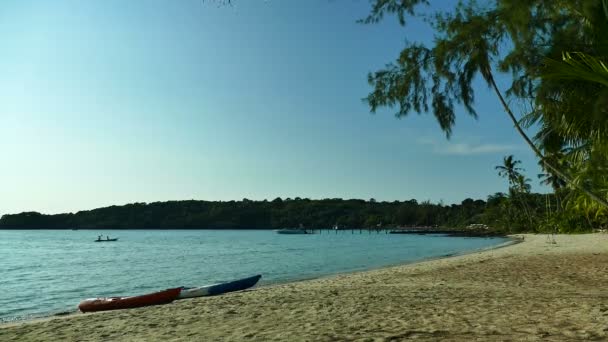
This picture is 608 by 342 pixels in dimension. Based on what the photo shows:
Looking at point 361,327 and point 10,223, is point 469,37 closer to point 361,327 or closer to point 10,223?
point 361,327

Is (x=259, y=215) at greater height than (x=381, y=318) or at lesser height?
greater

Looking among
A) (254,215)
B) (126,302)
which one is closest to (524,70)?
(126,302)

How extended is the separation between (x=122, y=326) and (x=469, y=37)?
917cm

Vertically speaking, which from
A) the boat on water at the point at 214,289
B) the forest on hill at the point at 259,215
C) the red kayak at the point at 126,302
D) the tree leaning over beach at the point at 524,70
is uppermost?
the forest on hill at the point at 259,215

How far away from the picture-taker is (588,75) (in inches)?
164

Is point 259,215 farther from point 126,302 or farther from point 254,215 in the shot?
point 126,302

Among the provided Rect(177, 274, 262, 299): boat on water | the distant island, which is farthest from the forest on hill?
Rect(177, 274, 262, 299): boat on water

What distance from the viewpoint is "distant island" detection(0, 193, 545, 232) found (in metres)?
155

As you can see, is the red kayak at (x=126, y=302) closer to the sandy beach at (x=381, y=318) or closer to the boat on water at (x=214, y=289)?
the boat on water at (x=214, y=289)

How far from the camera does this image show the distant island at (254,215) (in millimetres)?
155125

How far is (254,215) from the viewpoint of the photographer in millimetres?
172125

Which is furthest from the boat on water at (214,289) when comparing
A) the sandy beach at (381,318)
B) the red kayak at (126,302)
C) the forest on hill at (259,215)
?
the forest on hill at (259,215)

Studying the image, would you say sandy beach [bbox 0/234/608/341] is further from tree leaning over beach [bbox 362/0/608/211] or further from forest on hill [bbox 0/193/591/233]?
forest on hill [bbox 0/193/591/233]

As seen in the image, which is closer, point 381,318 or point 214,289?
point 381,318
